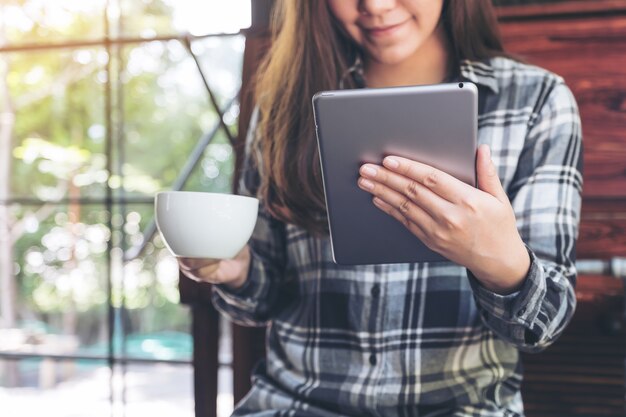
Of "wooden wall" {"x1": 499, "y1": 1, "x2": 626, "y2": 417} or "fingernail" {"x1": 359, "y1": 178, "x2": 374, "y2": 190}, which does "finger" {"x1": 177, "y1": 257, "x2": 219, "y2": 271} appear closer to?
"fingernail" {"x1": 359, "y1": 178, "x2": 374, "y2": 190}

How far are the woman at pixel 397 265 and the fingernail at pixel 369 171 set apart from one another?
15 centimetres

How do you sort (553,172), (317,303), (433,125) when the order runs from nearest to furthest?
1. (433,125)
2. (553,172)
3. (317,303)

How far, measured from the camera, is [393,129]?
24.4 inches

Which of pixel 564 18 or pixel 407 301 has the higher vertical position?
pixel 564 18

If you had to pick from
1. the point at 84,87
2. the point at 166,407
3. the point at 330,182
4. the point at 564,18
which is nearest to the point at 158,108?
the point at 84,87

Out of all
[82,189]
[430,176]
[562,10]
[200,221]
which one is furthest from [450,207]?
[82,189]

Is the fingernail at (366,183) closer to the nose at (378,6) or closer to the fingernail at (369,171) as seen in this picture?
the fingernail at (369,171)

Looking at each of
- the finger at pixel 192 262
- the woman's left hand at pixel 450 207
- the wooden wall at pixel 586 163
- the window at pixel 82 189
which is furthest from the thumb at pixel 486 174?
the window at pixel 82 189

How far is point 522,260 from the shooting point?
70 cm

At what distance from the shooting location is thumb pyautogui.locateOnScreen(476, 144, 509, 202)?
2.09 feet

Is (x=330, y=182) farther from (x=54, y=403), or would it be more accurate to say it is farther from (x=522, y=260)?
(x=54, y=403)

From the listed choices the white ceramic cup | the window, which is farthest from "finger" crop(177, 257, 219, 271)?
the window

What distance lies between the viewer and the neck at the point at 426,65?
104cm

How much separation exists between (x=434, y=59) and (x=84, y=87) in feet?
18.7
